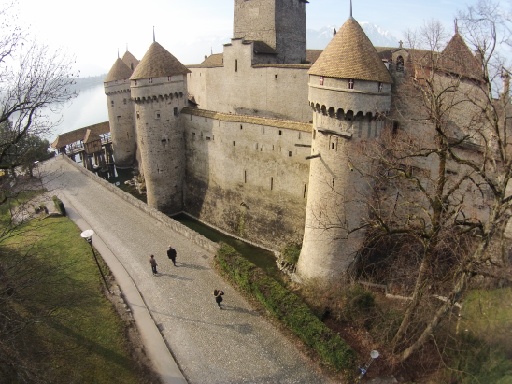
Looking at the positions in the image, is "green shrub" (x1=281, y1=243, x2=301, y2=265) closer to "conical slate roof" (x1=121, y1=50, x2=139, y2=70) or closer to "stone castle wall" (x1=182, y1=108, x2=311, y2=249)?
"stone castle wall" (x1=182, y1=108, x2=311, y2=249)

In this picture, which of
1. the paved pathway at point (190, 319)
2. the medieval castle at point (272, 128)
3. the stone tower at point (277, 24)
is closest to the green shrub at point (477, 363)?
the paved pathway at point (190, 319)

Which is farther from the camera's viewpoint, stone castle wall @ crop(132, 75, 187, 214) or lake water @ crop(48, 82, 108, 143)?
lake water @ crop(48, 82, 108, 143)

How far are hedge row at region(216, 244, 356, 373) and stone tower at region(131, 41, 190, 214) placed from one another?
10.1 m

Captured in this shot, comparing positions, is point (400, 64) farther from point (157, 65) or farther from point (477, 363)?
point (157, 65)

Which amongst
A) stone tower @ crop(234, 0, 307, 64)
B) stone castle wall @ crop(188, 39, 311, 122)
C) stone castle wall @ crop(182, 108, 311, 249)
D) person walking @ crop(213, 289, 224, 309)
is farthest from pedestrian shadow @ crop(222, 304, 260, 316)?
stone tower @ crop(234, 0, 307, 64)

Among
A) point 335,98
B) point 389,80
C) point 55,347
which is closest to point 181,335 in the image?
point 55,347

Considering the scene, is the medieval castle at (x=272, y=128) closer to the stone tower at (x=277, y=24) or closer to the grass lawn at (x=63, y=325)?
the stone tower at (x=277, y=24)

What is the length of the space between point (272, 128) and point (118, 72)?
21513mm

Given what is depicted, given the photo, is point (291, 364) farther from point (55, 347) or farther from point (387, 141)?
point (387, 141)

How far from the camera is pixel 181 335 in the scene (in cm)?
1380

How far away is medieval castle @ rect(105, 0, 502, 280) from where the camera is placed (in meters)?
14.2

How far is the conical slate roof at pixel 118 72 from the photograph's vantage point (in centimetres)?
3475

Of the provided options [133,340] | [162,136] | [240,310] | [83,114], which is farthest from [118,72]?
[83,114]

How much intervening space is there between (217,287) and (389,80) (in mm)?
10874
